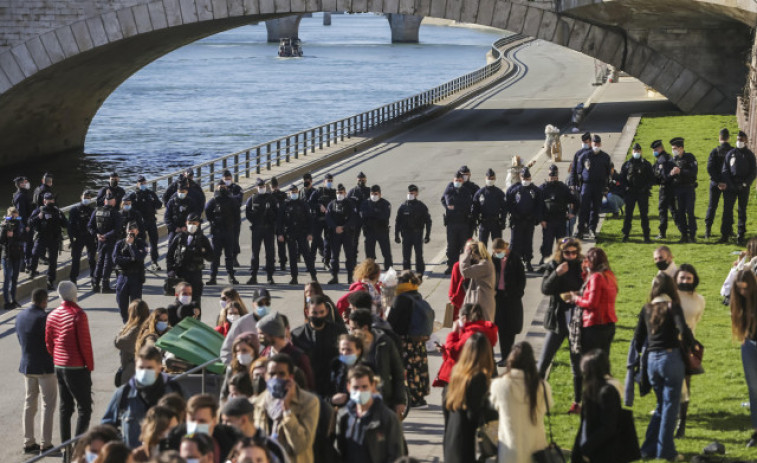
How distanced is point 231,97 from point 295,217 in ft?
186

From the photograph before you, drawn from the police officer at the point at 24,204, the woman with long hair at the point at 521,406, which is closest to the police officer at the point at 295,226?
the police officer at the point at 24,204

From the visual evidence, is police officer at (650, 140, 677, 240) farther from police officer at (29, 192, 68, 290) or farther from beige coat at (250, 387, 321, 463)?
beige coat at (250, 387, 321, 463)

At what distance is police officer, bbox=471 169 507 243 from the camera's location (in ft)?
59.7

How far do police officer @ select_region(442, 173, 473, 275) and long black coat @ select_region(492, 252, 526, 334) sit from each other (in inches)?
213

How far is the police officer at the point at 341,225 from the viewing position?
60.3 feet

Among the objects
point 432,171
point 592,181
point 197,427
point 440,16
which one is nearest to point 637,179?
point 592,181

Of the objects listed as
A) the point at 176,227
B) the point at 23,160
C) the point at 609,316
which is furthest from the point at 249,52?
the point at 609,316

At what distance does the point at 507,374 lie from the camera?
824 centimetres

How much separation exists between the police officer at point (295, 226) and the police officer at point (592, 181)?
14.8 ft

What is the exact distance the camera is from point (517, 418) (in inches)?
323

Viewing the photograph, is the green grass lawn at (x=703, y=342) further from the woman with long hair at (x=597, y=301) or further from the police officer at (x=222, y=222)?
the police officer at (x=222, y=222)

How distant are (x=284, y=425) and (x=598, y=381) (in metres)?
2.07

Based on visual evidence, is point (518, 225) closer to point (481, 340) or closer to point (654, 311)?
point (654, 311)

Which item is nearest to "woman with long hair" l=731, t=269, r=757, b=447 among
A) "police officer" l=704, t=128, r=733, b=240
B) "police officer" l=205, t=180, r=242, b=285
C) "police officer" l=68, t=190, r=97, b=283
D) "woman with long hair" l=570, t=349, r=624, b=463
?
"woman with long hair" l=570, t=349, r=624, b=463
